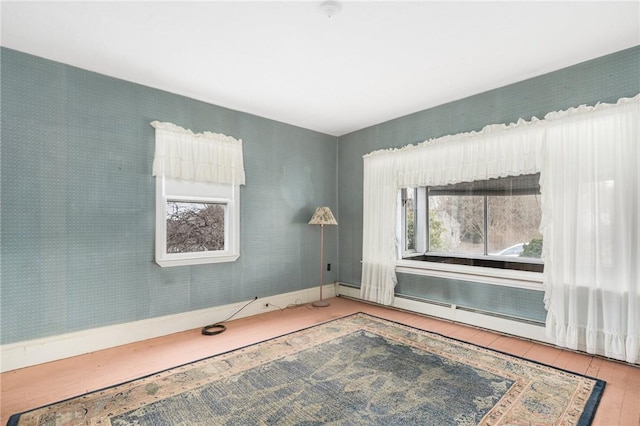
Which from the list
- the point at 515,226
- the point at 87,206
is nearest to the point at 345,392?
the point at 515,226

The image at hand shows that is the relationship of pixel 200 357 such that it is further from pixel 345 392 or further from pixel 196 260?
pixel 345 392

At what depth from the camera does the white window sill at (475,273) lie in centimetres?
329

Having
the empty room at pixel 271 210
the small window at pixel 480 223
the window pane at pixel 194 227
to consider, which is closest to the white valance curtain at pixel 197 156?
the empty room at pixel 271 210

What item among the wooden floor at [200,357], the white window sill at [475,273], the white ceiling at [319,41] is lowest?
the wooden floor at [200,357]

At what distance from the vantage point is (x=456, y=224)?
4141mm

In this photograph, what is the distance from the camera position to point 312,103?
4.00m

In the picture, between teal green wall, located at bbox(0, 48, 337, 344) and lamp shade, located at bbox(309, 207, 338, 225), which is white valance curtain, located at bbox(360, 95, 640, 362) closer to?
lamp shade, located at bbox(309, 207, 338, 225)

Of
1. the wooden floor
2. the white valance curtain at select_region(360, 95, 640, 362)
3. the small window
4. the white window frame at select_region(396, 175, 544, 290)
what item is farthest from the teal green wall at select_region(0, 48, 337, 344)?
the white valance curtain at select_region(360, 95, 640, 362)

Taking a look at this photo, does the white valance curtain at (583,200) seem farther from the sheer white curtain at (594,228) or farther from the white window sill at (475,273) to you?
the white window sill at (475,273)

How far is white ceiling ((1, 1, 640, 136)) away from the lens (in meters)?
2.25

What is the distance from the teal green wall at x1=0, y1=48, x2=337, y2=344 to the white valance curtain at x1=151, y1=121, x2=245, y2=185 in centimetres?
12

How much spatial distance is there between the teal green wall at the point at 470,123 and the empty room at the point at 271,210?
25 mm

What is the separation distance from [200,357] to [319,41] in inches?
117

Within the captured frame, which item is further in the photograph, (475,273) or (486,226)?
(486,226)
